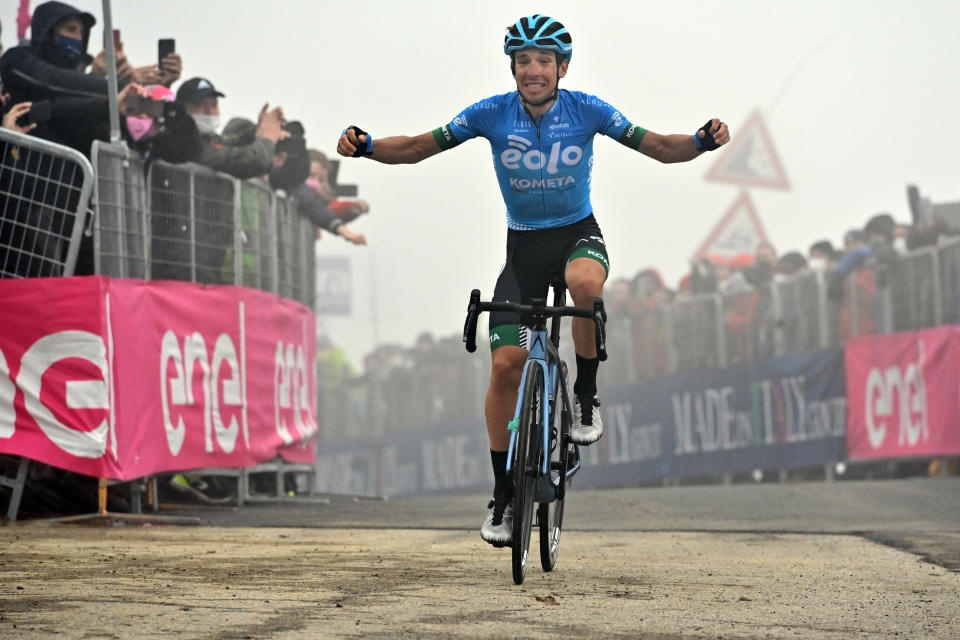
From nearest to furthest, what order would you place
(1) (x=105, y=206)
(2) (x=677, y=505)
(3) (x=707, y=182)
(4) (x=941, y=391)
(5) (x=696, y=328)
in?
(1) (x=105, y=206) → (2) (x=677, y=505) → (4) (x=941, y=391) → (5) (x=696, y=328) → (3) (x=707, y=182)

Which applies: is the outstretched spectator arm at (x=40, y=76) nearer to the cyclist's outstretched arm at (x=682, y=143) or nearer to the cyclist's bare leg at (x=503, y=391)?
the cyclist's bare leg at (x=503, y=391)

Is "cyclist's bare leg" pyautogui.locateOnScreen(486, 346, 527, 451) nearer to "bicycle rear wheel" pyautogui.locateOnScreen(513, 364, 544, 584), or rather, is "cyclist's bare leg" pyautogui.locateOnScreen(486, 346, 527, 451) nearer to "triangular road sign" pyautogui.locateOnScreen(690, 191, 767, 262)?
Answer: "bicycle rear wheel" pyautogui.locateOnScreen(513, 364, 544, 584)

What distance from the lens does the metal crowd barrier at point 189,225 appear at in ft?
35.4

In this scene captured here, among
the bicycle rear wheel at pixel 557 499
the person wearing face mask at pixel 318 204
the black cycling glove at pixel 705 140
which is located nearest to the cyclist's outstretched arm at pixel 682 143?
the black cycling glove at pixel 705 140

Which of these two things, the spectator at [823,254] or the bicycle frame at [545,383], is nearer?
the bicycle frame at [545,383]

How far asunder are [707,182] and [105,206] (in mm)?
14601

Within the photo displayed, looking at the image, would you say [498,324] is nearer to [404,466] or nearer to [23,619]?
[23,619]

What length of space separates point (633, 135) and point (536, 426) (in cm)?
139

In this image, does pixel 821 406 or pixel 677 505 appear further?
pixel 821 406

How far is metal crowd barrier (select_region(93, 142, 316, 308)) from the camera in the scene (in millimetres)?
10789

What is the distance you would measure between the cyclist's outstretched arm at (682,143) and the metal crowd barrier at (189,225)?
17.2ft

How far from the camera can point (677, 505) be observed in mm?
12453

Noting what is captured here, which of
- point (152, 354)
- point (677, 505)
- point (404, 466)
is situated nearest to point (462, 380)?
point (404, 466)

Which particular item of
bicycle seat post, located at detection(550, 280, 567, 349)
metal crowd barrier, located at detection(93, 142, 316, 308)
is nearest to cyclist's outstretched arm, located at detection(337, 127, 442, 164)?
bicycle seat post, located at detection(550, 280, 567, 349)
